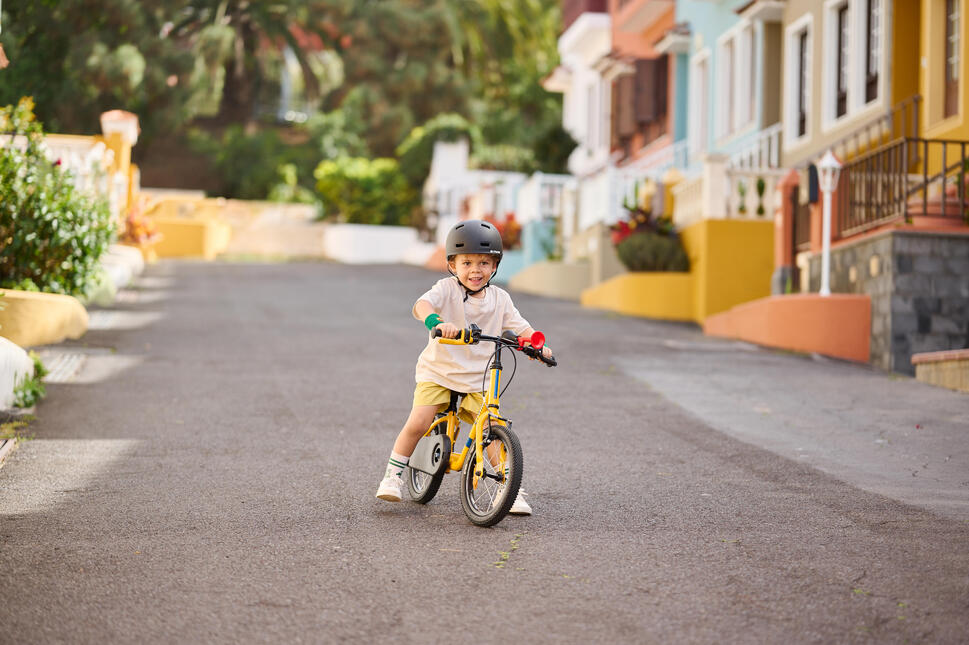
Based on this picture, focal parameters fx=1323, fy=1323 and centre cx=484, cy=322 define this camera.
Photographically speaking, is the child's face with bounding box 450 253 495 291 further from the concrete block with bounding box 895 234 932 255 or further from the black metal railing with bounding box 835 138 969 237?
the black metal railing with bounding box 835 138 969 237

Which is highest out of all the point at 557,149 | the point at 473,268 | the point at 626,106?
the point at 626,106

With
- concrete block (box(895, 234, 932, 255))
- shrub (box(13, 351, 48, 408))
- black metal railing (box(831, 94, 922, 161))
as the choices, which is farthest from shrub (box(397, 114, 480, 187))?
shrub (box(13, 351, 48, 408))

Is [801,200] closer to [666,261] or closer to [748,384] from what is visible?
[666,261]

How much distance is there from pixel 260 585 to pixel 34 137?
33.3 ft

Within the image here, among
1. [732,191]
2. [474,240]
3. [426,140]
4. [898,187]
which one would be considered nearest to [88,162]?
[732,191]

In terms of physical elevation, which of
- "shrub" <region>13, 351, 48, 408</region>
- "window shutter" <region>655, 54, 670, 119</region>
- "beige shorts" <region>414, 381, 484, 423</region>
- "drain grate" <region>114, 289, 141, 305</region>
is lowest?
"shrub" <region>13, 351, 48, 408</region>

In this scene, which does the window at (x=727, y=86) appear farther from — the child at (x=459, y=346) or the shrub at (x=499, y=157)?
the child at (x=459, y=346)

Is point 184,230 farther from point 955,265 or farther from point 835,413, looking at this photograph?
point 835,413

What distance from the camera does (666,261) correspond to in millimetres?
20266

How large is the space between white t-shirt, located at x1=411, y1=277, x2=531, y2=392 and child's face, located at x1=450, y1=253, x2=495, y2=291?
9cm

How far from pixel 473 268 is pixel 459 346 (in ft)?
1.34

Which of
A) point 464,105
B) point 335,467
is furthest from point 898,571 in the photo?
point 464,105

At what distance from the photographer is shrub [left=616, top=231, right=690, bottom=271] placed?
66.3 ft

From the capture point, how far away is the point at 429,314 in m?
6.20
